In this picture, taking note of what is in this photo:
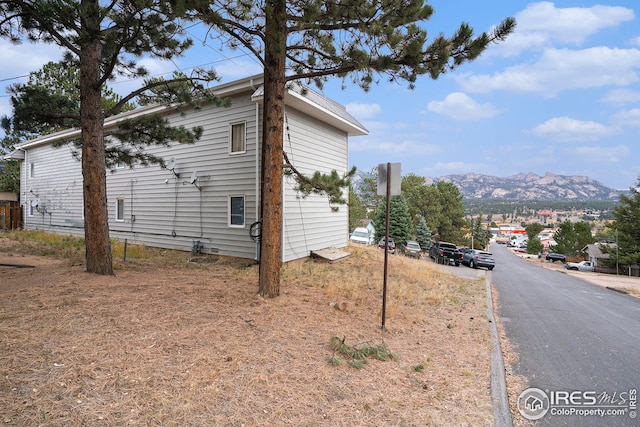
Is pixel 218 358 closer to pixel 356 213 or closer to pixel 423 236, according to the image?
pixel 423 236

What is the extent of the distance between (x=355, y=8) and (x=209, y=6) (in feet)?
7.08

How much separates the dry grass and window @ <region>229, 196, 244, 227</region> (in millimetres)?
4356

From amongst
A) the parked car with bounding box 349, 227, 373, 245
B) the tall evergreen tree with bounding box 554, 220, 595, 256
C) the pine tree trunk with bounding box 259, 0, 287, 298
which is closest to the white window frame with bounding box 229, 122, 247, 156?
the pine tree trunk with bounding box 259, 0, 287, 298

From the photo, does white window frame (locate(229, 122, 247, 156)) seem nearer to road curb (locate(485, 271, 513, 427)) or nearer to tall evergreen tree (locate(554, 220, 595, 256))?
road curb (locate(485, 271, 513, 427))

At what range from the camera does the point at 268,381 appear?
314 centimetres

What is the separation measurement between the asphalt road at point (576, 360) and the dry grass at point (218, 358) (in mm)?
607

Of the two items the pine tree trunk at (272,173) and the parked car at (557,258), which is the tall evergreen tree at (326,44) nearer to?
the pine tree trunk at (272,173)

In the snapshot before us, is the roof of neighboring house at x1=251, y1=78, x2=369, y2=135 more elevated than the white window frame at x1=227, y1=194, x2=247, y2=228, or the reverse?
the roof of neighboring house at x1=251, y1=78, x2=369, y2=135

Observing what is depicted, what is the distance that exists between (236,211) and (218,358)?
7.67m

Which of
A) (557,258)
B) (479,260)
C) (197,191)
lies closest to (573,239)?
(557,258)

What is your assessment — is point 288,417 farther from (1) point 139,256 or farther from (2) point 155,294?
(1) point 139,256

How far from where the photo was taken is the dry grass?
2648 mm

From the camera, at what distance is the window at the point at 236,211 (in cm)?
1061

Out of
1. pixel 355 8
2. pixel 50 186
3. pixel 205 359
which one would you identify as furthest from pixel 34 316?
pixel 50 186
